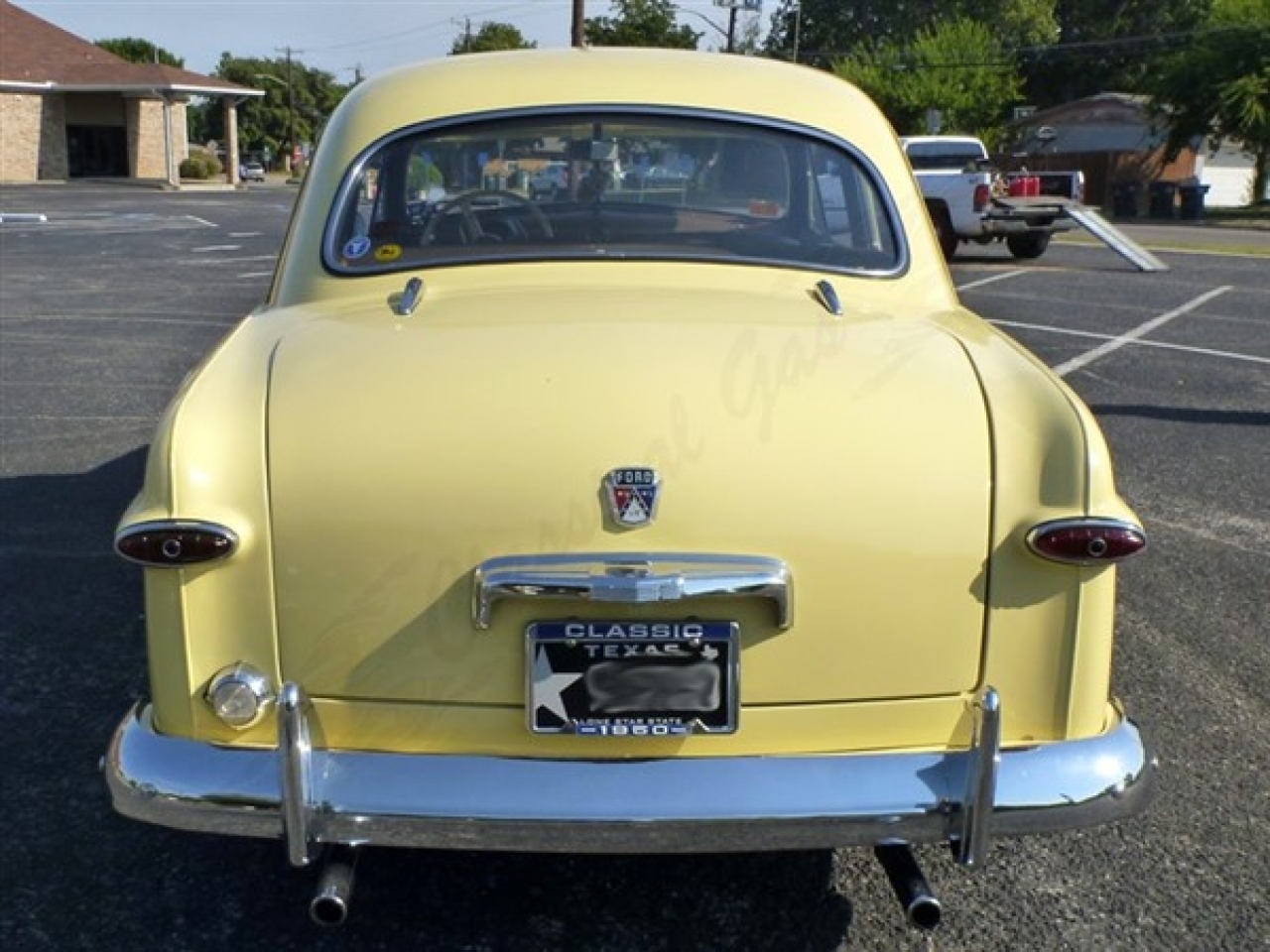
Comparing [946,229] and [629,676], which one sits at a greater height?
[946,229]

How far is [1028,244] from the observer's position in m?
18.3

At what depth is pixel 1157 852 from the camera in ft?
10.2

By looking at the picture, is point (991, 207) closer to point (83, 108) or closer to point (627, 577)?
point (627, 577)

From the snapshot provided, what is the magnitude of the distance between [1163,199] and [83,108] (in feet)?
122

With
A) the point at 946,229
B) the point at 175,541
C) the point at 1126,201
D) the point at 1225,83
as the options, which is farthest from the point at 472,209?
the point at 1225,83

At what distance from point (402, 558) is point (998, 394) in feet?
3.88

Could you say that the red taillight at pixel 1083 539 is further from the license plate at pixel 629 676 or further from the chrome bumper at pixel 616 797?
the license plate at pixel 629 676

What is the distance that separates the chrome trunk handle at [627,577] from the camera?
2.29 meters

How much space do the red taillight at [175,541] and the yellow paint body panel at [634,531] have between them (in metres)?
0.02

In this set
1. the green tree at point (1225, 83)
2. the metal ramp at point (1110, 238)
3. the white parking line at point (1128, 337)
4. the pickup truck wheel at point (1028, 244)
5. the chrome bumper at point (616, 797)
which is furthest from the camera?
the green tree at point (1225, 83)

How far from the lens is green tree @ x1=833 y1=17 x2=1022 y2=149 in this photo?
5069cm

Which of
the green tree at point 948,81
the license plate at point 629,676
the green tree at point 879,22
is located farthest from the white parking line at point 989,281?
the green tree at point 879,22

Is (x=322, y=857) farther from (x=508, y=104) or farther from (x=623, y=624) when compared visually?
(x=508, y=104)

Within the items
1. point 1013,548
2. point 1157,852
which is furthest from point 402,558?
point 1157,852
